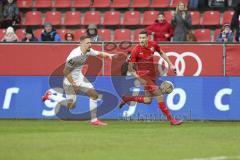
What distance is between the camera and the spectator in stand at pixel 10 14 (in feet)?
76.9

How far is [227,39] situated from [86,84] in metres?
5.69

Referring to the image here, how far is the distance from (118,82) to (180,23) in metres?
3.44

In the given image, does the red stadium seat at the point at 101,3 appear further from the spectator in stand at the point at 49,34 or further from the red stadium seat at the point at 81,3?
the spectator in stand at the point at 49,34

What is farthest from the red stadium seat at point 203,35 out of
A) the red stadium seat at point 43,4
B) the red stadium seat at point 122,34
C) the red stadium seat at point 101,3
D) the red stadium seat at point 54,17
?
the red stadium seat at point 43,4

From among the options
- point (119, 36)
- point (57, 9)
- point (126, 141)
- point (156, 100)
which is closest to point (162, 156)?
point (126, 141)

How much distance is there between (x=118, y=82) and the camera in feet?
60.4

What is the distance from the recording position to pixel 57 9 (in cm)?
2553

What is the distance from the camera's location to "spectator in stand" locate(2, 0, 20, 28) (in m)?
23.5

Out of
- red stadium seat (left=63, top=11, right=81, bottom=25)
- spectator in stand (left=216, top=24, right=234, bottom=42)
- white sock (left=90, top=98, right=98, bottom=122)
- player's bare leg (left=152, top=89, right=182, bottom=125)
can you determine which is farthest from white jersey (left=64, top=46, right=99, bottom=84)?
red stadium seat (left=63, top=11, right=81, bottom=25)

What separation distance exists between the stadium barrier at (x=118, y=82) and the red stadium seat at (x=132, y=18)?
4596 mm

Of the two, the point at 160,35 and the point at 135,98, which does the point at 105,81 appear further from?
the point at 160,35

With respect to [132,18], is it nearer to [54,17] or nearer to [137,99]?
[54,17]

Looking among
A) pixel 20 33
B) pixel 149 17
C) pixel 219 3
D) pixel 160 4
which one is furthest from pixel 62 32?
pixel 219 3

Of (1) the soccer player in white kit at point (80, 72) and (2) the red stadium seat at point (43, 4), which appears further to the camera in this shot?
(2) the red stadium seat at point (43, 4)
